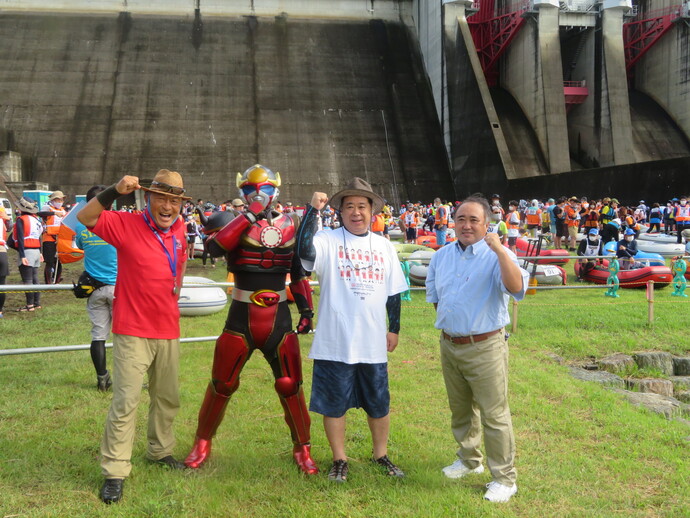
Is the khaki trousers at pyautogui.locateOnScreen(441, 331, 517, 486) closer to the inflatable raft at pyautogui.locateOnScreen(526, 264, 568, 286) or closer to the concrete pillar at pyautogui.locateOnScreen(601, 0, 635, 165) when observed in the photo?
the inflatable raft at pyautogui.locateOnScreen(526, 264, 568, 286)

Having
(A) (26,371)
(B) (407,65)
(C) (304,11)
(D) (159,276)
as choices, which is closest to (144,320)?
(D) (159,276)

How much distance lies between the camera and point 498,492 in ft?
11.8

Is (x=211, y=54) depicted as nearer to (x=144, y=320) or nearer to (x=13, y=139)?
(x=13, y=139)

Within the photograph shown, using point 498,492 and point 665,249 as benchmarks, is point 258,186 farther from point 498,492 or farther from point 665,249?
point 665,249

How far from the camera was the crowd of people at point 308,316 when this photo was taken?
11.9 ft

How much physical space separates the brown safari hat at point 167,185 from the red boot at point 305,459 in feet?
6.32

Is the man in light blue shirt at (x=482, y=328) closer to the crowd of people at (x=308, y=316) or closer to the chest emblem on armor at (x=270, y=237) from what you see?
the crowd of people at (x=308, y=316)

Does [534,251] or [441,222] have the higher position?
[441,222]

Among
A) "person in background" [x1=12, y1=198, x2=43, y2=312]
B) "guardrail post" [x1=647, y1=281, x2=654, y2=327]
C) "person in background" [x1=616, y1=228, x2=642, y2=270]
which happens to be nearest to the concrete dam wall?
Result: "person in background" [x1=616, y1=228, x2=642, y2=270]

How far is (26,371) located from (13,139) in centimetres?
2939

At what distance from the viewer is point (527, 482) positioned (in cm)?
384

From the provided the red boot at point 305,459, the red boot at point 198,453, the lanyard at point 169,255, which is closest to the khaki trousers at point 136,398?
the red boot at point 198,453

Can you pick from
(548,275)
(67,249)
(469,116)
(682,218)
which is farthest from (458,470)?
(469,116)

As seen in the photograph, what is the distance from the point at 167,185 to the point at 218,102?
30765mm
